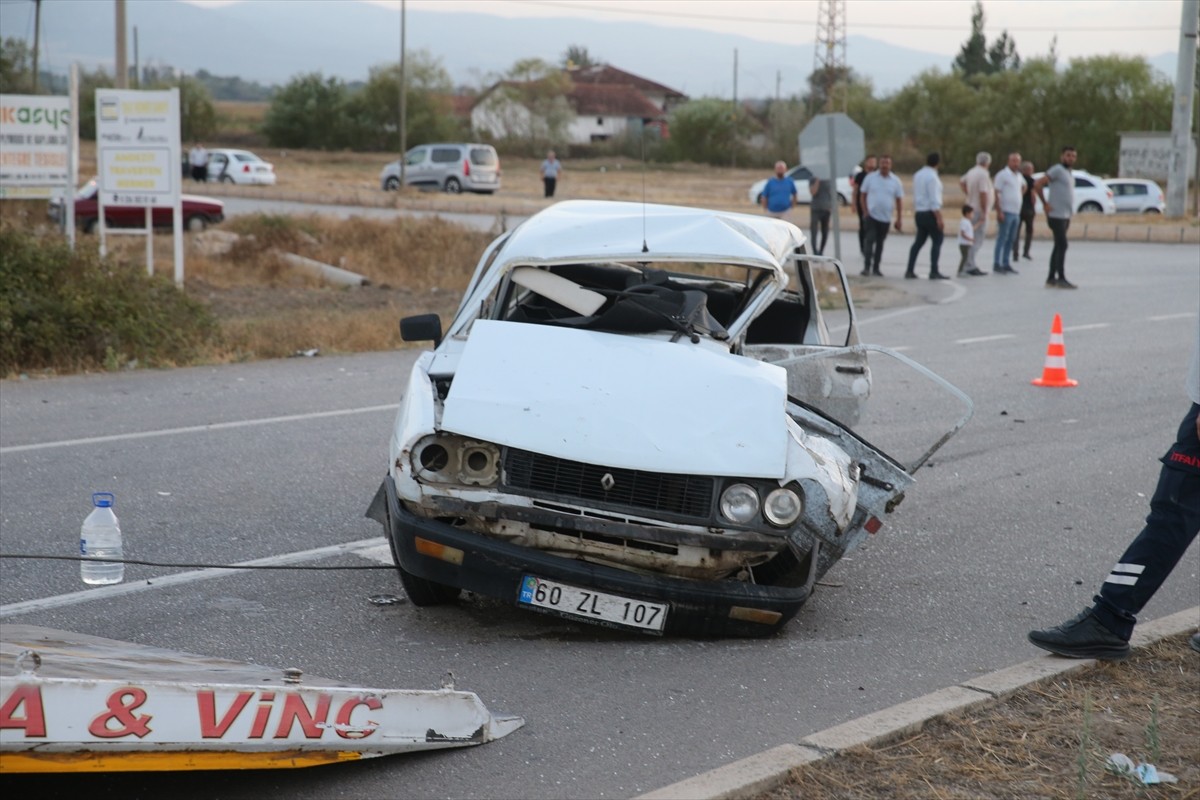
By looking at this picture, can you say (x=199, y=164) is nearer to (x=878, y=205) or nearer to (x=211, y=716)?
(x=878, y=205)

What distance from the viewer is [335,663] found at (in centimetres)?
484

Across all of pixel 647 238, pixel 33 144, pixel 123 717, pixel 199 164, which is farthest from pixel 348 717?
pixel 199 164

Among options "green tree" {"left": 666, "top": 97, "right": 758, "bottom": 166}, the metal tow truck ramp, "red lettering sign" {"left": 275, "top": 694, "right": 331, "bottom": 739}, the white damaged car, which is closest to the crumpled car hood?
the white damaged car

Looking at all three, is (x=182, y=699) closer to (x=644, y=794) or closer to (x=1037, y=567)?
(x=644, y=794)

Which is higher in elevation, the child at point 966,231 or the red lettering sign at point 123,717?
the child at point 966,231

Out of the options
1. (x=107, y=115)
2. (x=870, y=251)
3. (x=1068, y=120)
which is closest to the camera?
(x=107, y=115)

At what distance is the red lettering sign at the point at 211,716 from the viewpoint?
3.38 meters

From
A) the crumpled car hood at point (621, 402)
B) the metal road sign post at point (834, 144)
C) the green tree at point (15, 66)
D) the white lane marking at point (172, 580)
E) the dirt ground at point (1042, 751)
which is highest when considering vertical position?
the green tree at point (15, 66)

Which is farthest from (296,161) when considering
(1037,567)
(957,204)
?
(1037,567)

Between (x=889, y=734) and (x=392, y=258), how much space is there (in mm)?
19547

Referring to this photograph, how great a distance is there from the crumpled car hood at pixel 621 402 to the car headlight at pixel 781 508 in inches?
3.7

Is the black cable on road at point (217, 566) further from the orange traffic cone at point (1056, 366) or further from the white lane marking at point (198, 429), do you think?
the orange traffic cone at point (1056, 366)

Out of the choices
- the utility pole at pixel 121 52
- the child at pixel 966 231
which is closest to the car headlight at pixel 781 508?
the utility pole at pixel 121 52

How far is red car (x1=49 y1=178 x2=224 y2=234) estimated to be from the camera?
28625mm
